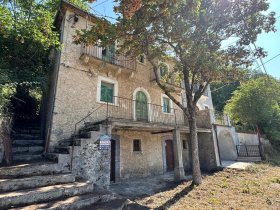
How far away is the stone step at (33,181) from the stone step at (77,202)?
897 mm

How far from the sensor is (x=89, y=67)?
32.8ft

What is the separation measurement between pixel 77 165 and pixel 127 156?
442 centimetres

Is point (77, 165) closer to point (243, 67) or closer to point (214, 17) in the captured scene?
point (214, 17)

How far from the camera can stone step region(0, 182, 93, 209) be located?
13.4 ft

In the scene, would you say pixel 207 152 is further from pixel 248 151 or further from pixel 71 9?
pixel 71 9

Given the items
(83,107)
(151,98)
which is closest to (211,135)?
(151,98)

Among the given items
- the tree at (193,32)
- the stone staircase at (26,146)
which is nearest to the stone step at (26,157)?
the stone staircase at (26,146)

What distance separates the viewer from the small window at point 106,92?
406 inches

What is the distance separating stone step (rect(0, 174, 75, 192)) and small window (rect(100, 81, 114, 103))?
16.9 ft

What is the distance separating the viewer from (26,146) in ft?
26.6

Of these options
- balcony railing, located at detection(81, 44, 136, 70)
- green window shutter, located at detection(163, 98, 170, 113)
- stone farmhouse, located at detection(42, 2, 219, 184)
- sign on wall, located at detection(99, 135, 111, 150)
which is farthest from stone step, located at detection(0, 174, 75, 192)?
green window shutter, located at detection(163, 98, 170, 113)

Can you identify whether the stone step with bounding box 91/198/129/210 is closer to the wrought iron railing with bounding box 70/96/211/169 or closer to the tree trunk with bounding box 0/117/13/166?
the tree trunk with bounding box 0/117/13/166

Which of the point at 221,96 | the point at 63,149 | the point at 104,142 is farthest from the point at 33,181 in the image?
the point at 221,96

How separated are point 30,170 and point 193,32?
813 centimetres
